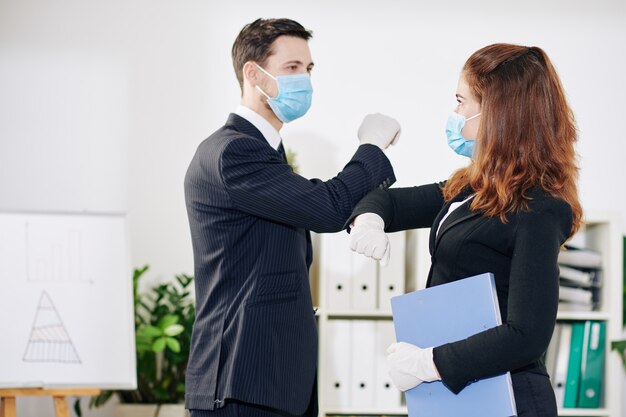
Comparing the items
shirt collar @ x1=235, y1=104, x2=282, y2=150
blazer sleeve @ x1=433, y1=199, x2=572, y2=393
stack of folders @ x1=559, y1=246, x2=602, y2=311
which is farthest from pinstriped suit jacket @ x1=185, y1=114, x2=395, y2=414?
stack of folders @ x1=559, y1=246, x2=602, y2=311

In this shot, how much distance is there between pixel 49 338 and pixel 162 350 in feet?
2.01

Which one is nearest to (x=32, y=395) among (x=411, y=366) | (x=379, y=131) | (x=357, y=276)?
(x=357, y=276)

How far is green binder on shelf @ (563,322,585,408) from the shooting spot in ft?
10.4

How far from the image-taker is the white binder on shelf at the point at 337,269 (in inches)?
122

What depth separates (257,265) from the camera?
5.92ft

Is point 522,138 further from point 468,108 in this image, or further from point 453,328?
point 453,328

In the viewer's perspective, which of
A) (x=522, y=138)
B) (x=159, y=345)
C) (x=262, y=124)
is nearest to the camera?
(x=522, y=138)

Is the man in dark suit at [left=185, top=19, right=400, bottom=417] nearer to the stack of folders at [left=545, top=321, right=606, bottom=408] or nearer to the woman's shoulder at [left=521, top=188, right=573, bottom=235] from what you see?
the woman's shoulder at [left=521, top=188, right=573, bottom=235]

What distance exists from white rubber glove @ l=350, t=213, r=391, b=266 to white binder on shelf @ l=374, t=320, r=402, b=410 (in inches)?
61.0

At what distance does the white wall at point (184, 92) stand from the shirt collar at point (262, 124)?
1.48 metres

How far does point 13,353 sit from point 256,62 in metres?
1.25

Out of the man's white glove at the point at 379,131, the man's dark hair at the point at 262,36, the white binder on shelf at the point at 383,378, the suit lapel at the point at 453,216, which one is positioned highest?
the man's dark hair at the point at 262,36

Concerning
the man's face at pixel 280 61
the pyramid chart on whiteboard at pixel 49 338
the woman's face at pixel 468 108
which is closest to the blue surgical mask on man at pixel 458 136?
the woman's face at pixel 468 108

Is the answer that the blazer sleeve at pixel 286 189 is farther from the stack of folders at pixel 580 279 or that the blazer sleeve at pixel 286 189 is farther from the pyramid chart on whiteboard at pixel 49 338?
the stack of folders at pixel 580 279
